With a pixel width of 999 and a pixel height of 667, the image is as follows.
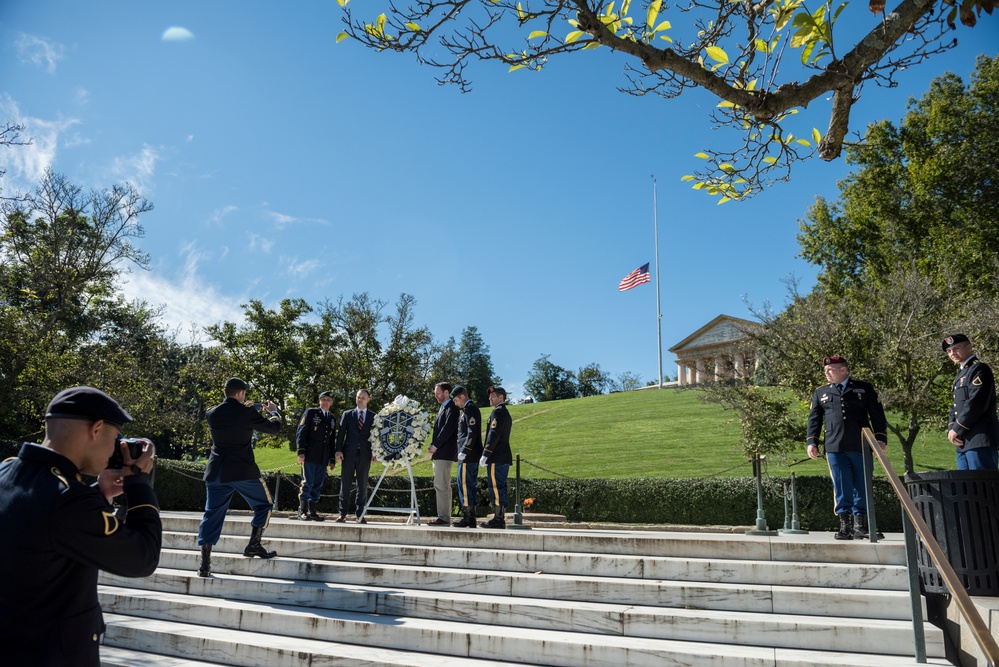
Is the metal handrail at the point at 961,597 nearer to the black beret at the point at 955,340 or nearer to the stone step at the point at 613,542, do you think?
the stone step at the point at 613,542

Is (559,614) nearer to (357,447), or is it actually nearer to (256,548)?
(256,548)

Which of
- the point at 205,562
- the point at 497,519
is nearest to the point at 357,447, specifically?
the point at 497,519

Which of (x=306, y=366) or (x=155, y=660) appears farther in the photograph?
(x=306, y=366)

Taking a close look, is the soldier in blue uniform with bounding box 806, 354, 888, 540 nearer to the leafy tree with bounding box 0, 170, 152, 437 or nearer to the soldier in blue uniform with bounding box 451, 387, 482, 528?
the soldier in blue uniform with bounding box 451, 387, 482, 528

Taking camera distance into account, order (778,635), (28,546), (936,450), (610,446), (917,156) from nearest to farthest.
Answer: (28,546)
(778,635)
(936,450)
(917,156)
(610,446)

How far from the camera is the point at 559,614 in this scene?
625 centimetres

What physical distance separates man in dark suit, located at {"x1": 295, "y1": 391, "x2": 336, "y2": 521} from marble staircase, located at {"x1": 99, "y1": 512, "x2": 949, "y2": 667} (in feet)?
12.1

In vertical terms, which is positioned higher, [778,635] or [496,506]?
[496,506]

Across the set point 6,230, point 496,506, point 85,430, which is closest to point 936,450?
point 496,506

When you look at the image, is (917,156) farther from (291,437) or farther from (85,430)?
(85,430)

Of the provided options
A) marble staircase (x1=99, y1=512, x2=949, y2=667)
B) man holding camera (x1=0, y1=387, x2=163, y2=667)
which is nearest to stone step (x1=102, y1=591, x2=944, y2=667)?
marble staircase (x1=99, y1=512, x2=949, y2=667)

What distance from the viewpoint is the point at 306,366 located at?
2484 cm

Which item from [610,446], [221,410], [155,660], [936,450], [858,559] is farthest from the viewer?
[610,446]

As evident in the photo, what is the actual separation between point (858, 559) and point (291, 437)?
2190cm
